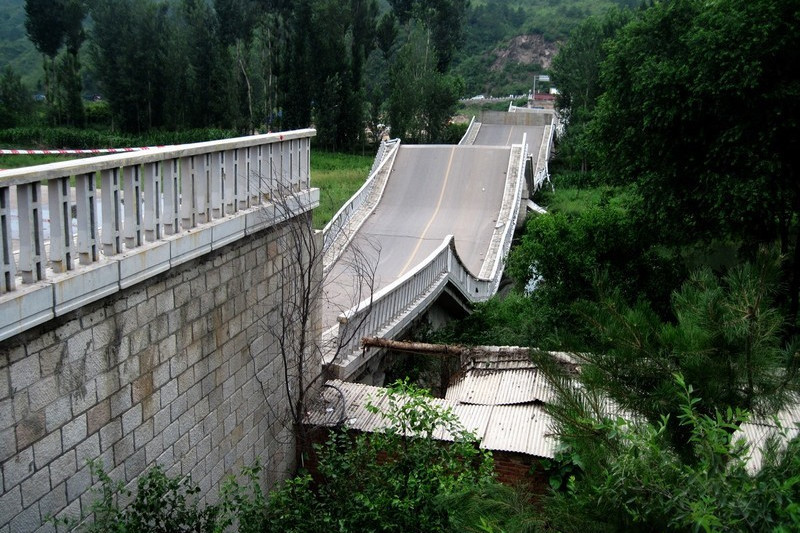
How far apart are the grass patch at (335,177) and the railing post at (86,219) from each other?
2153 cm

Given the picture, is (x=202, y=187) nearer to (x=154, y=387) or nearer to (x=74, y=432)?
(x=154, y=387)

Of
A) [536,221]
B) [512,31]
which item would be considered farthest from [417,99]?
[512,31]

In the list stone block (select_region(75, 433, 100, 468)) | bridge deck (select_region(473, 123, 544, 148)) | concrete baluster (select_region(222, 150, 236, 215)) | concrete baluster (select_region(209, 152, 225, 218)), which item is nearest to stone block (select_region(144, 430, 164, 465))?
stone block (select_region(75, 433, 100, 468))

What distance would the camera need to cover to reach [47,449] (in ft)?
18.0

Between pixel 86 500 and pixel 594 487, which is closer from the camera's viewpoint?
pixel 594 487

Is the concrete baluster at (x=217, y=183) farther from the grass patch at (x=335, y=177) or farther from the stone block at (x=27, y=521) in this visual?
the grass patch at (x=335, y=177)

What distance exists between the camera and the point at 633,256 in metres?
17.5

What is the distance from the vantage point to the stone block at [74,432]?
18.5 feet

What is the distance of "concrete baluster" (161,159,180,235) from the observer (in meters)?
6.87

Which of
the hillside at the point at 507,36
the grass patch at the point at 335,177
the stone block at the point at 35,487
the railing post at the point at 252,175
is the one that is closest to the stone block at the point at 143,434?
the stone block at the point at 35,487

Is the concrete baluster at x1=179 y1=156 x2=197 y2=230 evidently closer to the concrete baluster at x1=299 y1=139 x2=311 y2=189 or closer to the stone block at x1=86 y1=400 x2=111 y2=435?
the stone block at x1=86 y1=400 x2=111 y2=435

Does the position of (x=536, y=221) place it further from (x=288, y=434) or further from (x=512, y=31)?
(x=512, y=31)

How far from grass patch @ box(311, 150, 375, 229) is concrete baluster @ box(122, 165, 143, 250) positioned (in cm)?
2095

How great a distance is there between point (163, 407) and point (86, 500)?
1.13 metres
